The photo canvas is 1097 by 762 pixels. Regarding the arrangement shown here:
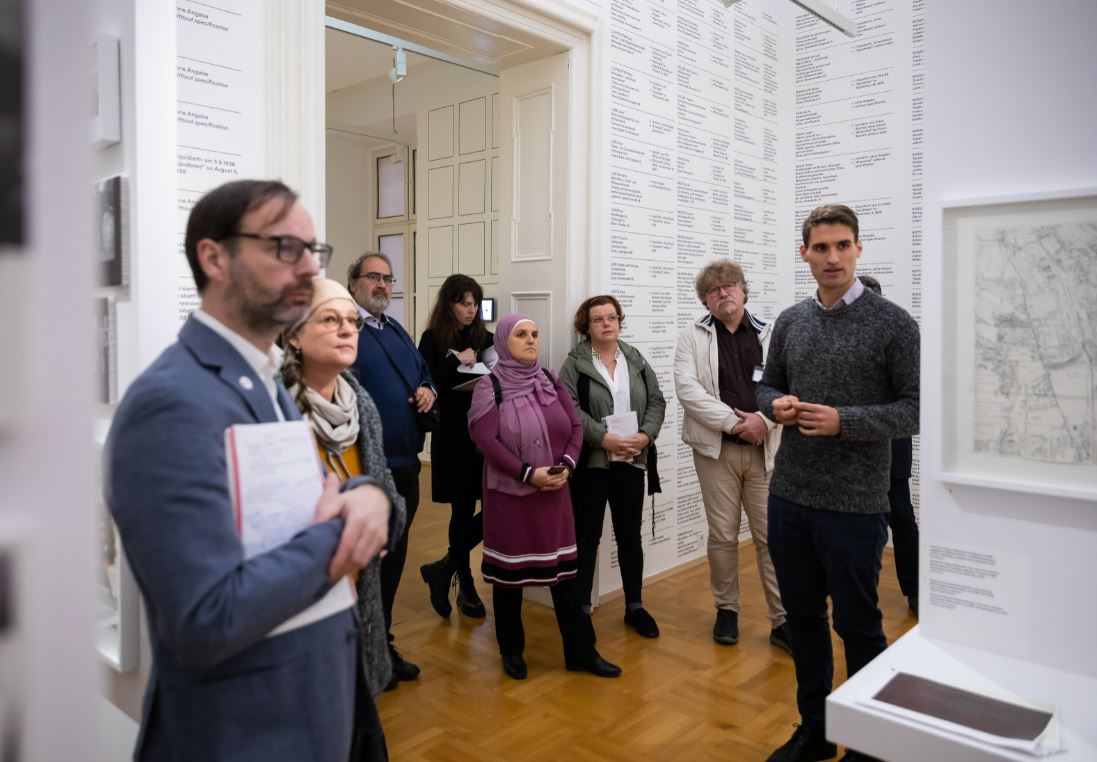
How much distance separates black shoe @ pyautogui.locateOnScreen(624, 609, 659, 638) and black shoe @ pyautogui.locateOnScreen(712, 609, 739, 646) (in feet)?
0.96

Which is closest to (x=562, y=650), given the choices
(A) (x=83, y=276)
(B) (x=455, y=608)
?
(B) (x=455, y=608)

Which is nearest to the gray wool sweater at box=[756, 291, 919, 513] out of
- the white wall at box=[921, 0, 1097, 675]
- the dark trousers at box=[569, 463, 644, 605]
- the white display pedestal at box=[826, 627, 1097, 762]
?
the white wall at box=[921, 0, 1097, 675]

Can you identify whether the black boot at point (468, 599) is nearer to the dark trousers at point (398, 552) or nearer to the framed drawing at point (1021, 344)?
the dark trousers at point (398, 552)

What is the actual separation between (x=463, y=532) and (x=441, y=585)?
31cm

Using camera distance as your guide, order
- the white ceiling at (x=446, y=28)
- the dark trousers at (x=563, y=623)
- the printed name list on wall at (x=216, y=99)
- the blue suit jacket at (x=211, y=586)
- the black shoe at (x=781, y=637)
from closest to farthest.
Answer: the blue suit jacket at (x=211, y=586), the printed name list on wall at (x=216, y=99), the dark trousers at (x=563, y=623), the white ceiling at (x=446, y=28), the black shoe at (x=781, y=637)

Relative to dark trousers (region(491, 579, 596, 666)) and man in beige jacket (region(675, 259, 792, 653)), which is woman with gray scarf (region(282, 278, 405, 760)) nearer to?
dark trousers (region(491, 579, 596, 666))

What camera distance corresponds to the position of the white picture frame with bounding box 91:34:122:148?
71.5 inches

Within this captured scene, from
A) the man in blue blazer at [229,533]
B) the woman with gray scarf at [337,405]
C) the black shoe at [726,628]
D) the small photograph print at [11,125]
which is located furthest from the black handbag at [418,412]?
the small photograph print at [11,125]

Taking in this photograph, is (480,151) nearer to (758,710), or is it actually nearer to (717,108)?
(717,108)

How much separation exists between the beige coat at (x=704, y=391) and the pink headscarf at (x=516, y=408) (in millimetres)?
787

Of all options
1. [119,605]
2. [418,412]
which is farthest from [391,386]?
[119,605]

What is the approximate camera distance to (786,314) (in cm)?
266

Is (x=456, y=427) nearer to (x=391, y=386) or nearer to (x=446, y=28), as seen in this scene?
(x=391, y=386)

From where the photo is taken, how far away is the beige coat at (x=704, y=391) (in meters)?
3.86
